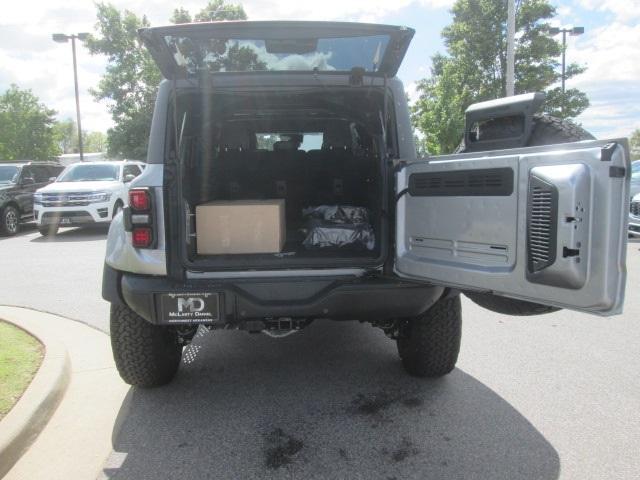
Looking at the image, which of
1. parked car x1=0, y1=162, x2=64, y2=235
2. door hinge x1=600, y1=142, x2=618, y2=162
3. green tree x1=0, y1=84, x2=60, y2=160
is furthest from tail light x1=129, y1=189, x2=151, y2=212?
green tree x1=0, y1=84, x2=60, y2=160

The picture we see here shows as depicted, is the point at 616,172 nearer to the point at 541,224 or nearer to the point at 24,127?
the point at 541,224

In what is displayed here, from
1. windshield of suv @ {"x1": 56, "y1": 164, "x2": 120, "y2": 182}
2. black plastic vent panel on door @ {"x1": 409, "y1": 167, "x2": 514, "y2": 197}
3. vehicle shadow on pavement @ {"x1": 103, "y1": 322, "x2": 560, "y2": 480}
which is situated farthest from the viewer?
windshield of suv @ {"x1": 56, "y1": 164, "x2": 120, "y2": 182}

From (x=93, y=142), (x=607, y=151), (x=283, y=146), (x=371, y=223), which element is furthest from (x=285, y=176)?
(x=93, y=142)

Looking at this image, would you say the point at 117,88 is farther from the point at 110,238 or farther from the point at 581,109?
the point at 110,238

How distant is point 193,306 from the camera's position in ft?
8.93

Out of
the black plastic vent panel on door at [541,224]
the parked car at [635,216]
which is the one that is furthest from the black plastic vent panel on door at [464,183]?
the parked car at [635,216]

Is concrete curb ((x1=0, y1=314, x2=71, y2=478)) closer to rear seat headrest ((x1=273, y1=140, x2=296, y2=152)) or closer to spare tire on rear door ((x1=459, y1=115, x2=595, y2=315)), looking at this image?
rear seat headrest ((x1=273, y1=140, x2=296, y2=152))

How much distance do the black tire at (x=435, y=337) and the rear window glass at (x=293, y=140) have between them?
2051mm

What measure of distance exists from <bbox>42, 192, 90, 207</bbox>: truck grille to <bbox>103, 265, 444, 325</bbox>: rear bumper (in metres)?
9.81

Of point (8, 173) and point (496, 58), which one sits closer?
point (8, 173)

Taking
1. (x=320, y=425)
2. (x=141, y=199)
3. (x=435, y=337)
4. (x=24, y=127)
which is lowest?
(x=320, y=425)

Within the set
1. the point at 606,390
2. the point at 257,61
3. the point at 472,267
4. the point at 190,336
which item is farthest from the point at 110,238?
the point at 606,390

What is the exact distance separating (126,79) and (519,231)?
28.3 m

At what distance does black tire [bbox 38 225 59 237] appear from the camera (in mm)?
11952
